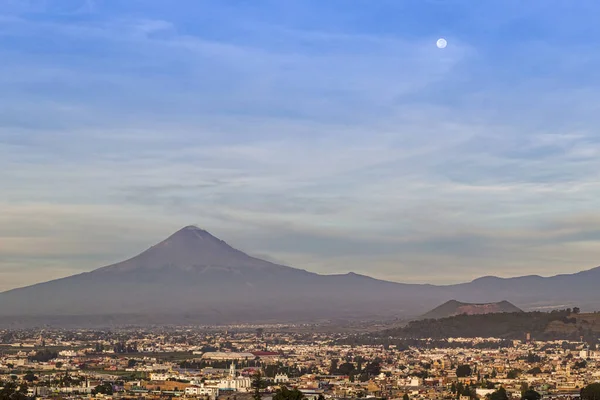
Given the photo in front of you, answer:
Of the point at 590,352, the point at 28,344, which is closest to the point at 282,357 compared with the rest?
the point at 590,352

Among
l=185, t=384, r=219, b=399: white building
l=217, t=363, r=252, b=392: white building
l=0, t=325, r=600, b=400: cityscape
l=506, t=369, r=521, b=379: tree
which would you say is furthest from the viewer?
l=506, t=369, r=521, b=379: tree

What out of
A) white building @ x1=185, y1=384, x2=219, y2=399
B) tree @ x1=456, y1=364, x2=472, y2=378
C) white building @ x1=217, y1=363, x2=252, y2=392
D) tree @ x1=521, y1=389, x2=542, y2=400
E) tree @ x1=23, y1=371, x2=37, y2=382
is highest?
tree @ x1=23, y1=371, x2=37, y2=382

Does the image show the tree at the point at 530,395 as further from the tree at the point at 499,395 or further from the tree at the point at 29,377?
the tree at the point at 29,377

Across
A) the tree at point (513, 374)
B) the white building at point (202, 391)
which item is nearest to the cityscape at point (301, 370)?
the white building at point (202, 391)

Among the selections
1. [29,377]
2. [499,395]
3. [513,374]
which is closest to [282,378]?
[29,377]

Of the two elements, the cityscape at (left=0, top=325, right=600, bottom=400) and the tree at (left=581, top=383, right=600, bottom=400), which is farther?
the cityscape at (left=0, top=325, right=600, bottom=400)

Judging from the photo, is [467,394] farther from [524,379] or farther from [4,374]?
[4,374]

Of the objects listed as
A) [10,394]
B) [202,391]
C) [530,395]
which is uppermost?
[10,394]

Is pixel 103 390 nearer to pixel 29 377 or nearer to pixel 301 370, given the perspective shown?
pixel 29 377

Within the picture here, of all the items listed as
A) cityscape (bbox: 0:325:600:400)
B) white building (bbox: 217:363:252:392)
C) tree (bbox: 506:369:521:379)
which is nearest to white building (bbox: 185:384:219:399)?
cityscape (bbox: 0:325:600:400)

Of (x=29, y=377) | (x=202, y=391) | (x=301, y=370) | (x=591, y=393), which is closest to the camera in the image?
(x=591, y=393)

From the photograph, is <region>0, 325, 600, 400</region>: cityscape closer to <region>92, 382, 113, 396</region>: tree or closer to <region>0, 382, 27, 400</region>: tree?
<region>92, 382, 113, 396</region>: tree

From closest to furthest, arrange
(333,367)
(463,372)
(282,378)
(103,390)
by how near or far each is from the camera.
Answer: (103,390) < (282,378) < (463,372) < (333,367)
